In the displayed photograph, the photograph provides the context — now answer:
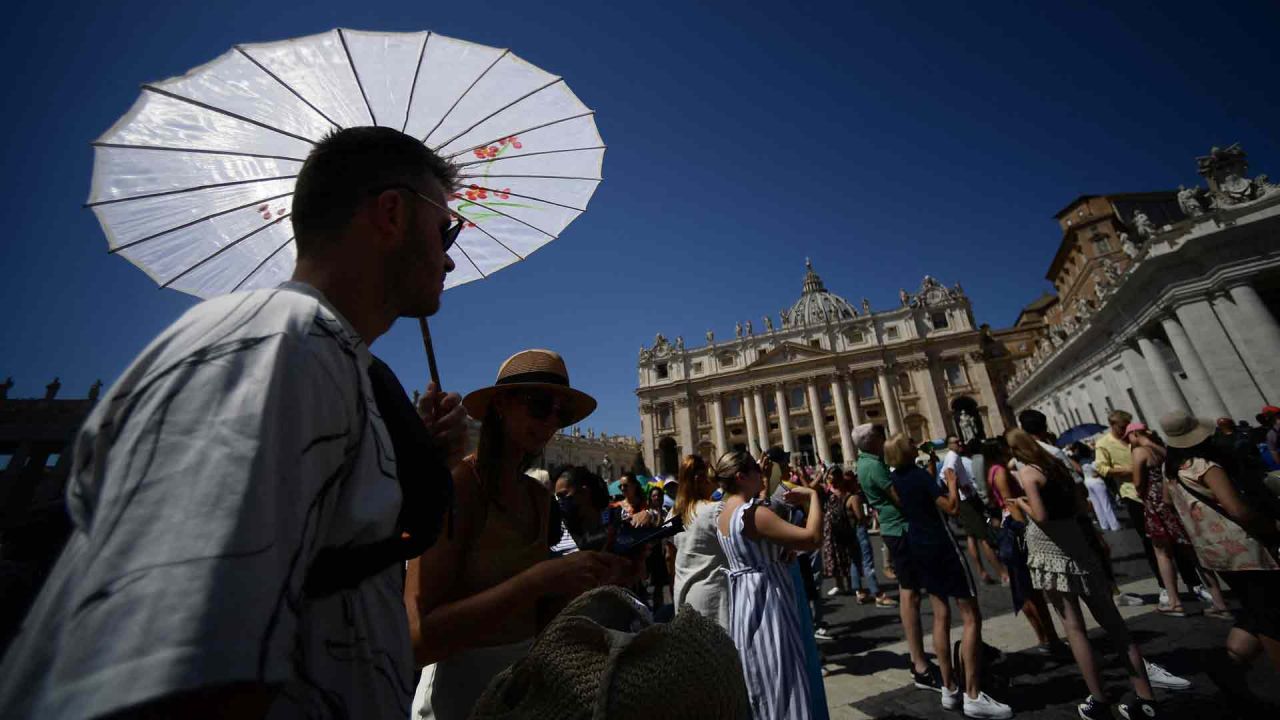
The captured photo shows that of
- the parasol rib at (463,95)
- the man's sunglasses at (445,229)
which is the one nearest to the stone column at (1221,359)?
the parasol rib at (463,95)

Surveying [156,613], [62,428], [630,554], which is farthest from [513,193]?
[62,428]

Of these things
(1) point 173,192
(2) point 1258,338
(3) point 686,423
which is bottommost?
(1) point 173,192

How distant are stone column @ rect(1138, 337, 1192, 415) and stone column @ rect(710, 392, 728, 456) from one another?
32.8 metres

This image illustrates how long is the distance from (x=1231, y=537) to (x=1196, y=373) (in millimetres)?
14450

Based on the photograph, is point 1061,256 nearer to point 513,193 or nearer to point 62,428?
point 513,193

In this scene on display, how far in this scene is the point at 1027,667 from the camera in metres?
4.07

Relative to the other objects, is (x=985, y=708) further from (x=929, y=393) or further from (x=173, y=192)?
(x=929, y=393)

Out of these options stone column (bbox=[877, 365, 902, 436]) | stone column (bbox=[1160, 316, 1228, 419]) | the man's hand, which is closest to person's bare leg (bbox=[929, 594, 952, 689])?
the man's hand

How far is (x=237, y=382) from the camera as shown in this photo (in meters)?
0.59

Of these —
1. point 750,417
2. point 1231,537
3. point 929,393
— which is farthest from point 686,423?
point 1231,537

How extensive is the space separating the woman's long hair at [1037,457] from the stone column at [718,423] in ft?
140

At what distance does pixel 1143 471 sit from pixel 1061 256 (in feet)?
145

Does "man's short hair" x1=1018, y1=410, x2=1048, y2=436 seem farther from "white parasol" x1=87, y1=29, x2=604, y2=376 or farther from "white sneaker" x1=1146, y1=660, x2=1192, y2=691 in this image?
"white parasol" x1=87, y1=29, x2=604, y2=376

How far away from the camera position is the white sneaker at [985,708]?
3259 mm
